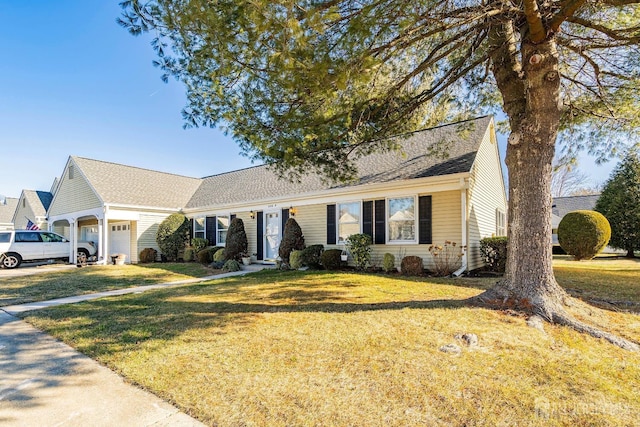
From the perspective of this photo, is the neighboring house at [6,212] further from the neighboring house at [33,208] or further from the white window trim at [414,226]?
the white window trim at [414,226]

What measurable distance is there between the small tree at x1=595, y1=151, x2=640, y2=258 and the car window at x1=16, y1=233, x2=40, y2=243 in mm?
28958

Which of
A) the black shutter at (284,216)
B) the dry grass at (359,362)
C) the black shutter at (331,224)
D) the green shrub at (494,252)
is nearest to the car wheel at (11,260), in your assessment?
the dry grass at (359,362)

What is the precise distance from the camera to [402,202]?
10875 millimetres

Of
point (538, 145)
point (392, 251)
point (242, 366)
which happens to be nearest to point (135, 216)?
point (392, 251)

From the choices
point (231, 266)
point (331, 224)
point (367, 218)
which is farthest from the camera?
point (231, 266)

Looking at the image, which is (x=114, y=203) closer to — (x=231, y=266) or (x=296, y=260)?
(x=231, y=266)

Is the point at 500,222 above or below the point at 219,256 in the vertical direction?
above

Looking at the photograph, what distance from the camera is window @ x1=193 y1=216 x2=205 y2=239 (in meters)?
16.8

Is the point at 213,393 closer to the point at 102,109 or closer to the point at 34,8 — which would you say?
the point at 34,8

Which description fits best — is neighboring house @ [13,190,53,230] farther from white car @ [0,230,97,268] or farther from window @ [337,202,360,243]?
window @ [337,202,360,243]

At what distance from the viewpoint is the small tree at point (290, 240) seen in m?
12.4

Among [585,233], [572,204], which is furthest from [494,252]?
[572,204]

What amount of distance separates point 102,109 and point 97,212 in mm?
4982

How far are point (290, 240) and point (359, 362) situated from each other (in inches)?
358
